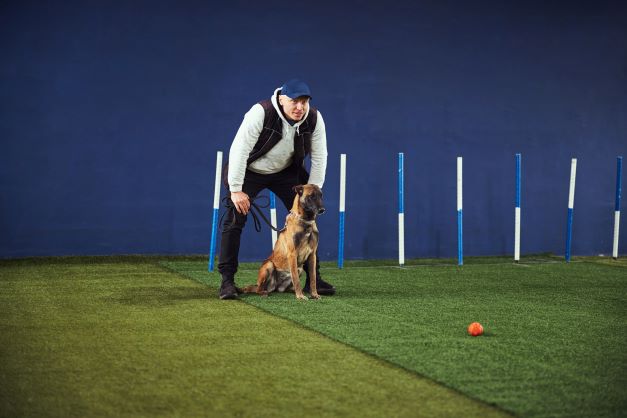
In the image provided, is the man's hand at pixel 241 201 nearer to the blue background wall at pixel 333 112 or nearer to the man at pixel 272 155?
the man at pixel 272 155

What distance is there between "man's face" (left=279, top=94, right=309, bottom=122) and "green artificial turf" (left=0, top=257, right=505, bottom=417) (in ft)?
3.49

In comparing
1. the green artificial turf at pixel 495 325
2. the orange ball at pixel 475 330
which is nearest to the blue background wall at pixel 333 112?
the green artificial turf at pixel 495 325

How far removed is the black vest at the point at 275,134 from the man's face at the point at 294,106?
2.6 inches

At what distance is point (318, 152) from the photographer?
5.09 metres

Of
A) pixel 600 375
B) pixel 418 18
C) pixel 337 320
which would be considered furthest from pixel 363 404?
pixel 418 18

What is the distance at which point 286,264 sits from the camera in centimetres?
501

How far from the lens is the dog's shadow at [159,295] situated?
16.0ft

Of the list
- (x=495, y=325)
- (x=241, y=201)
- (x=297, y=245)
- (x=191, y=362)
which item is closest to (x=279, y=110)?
(x=241, y=201)

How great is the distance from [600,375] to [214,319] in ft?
6.32

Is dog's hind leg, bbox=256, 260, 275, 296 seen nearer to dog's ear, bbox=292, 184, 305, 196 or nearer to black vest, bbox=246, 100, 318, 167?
dog's ear, bbox=292, 184, 305, 196

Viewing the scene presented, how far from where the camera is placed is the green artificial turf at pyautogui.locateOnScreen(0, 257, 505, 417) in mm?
2621

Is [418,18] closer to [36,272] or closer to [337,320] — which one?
[36,272]

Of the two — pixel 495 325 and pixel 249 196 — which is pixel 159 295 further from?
pixel 495 325

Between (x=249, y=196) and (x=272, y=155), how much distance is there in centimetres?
29
